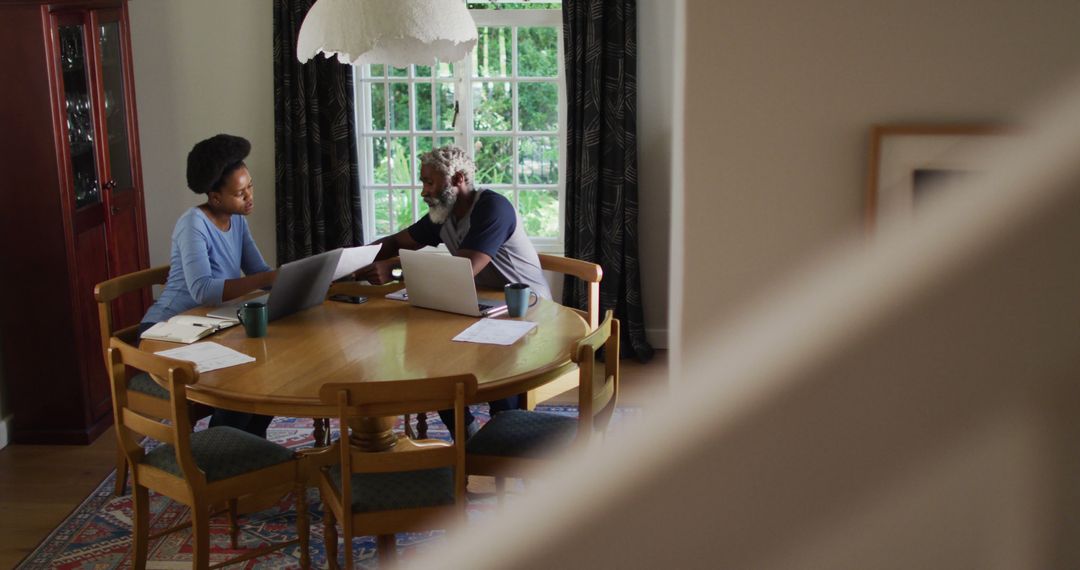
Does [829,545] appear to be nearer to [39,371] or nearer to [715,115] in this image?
[715,115]

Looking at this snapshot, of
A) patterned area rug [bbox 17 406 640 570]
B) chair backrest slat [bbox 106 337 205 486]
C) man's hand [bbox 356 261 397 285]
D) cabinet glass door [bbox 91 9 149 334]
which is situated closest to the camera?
chair backrest slat [bbox 106 337 205 486]

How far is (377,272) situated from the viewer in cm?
373

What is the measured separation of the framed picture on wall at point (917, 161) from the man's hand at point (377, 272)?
2838 millimetres

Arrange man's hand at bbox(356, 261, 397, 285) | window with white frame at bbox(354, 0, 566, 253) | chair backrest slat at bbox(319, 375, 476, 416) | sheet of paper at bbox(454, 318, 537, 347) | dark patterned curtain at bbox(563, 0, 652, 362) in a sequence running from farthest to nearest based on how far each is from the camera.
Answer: window with white frame at bbox(354, 0, 566, 253), dark patterned curtain at bbox(563, 0, 652, 362), man's hand at bbox(356, 261, 397, 285), sheet of paper at bbox(454, 318, 537, 347), chair backrest slat at bbox(319, 375, 476, 416)

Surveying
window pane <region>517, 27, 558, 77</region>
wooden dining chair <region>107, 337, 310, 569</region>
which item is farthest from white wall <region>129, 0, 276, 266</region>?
wooden dining chair <region>107, 337, 310, 569</region>

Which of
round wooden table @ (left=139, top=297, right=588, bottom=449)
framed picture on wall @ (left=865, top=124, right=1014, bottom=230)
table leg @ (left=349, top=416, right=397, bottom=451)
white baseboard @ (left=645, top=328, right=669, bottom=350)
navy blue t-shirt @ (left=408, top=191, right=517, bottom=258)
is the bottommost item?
white baseboard @ (left=645, top=328, right=669, bottom=350)

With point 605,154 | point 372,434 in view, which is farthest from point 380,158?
point 372,434

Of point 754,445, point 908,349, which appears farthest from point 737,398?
point 908,349

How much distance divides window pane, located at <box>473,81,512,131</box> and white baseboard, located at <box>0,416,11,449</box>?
103 inches

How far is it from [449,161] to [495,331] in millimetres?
908

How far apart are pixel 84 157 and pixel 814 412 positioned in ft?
13.2

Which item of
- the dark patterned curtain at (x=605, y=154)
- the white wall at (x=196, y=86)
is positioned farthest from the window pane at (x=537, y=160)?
the white wall at (x=196, y=86)

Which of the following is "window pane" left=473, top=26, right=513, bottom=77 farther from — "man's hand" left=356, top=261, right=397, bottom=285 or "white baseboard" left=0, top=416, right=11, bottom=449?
"white baseboard" left=0, top=416, right=11, bottom=449

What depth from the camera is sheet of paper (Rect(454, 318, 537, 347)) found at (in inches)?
120
